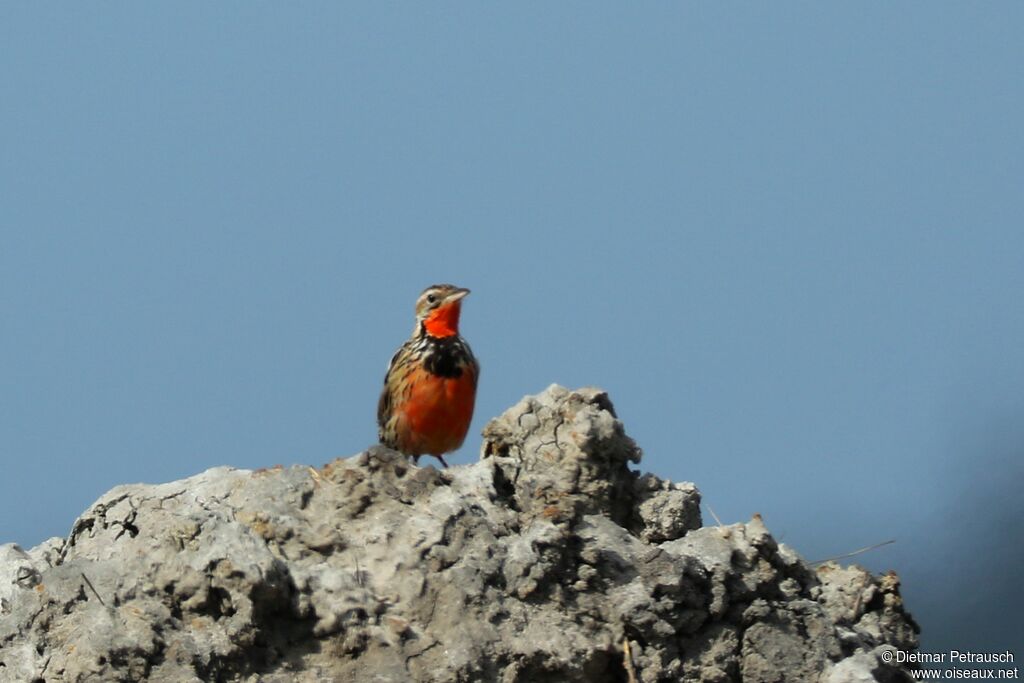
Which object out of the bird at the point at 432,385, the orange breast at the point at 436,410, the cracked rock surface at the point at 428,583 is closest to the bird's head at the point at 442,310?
the bird at the point at 432,385

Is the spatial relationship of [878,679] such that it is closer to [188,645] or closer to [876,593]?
[876,593]

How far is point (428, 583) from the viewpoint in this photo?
22.0ft

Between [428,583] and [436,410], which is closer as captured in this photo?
[428,583]

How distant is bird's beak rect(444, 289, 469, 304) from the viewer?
11.1 m

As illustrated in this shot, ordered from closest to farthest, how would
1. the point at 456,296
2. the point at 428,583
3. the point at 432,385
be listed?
the point at 428,583 < the point at 432,385 < the point at 456,296

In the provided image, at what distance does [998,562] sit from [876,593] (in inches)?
1113

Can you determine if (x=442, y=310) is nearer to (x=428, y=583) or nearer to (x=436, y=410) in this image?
(x=436, y=410)

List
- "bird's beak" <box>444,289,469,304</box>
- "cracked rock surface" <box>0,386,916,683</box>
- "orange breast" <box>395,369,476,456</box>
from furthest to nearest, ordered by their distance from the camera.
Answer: "bird's beak" <box>444,289,469,304</box>
"orange breast" <box>395,369,476,456</box>
"cracked rock surface" <box>0,386,916,683</box>

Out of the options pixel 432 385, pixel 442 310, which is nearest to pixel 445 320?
pixel 442 310

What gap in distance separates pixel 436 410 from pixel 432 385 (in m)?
0.16

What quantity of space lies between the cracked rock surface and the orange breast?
10.9ft

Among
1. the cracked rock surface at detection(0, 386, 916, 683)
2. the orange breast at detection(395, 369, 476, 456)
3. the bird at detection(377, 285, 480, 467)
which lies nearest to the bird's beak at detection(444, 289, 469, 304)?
the bird at detection(377, 285, 480, 467)

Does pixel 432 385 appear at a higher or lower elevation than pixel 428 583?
higher

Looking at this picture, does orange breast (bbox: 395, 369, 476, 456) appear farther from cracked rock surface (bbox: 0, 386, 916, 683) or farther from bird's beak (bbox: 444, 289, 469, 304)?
cracked rock surface (bbox: 0, 386, 916, 683)
